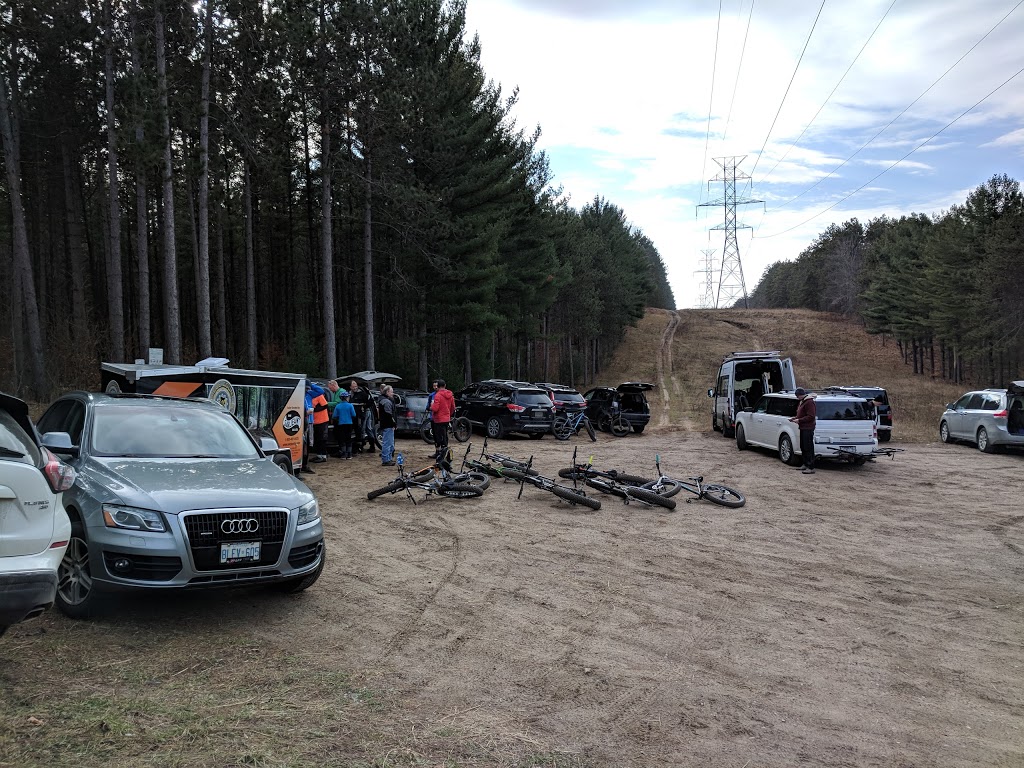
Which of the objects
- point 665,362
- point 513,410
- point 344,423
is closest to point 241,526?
point 344,423

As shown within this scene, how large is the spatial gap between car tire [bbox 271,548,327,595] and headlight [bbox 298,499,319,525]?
0.36 m

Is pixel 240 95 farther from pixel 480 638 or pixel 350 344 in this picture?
pixel 480 638

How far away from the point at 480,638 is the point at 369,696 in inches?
54.4

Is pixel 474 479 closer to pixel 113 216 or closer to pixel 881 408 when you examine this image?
pixel 113 216

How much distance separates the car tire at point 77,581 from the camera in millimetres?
5566

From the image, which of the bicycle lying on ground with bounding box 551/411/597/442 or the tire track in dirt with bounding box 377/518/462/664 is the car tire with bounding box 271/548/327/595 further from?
the bicycle lying on ground with bounding box 551/411/597/442

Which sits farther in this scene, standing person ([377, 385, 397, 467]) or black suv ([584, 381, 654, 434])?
black suv ([584, 381, 654, 434])

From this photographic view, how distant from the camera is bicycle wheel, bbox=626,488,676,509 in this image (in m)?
11.4

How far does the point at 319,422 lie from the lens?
16.4 metres

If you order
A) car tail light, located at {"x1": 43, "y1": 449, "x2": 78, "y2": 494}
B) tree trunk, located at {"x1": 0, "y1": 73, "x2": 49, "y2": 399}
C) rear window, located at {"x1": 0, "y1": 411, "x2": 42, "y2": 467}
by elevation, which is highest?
tree trunk, located at {"x1": 0, "y1": 73, "x2": 49, "y2": 399}

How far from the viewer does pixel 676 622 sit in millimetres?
6316

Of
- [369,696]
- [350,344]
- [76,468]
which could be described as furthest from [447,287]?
[369,696]

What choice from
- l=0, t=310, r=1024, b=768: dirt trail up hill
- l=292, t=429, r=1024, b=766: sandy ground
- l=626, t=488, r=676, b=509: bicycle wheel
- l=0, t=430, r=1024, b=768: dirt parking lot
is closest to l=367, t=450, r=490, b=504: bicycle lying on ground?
l=292, t=429, r=1024, b=766: sandy ground

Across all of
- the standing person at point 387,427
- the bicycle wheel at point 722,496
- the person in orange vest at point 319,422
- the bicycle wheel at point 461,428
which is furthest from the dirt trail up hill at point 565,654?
the bicycle wheel at point 461,428
